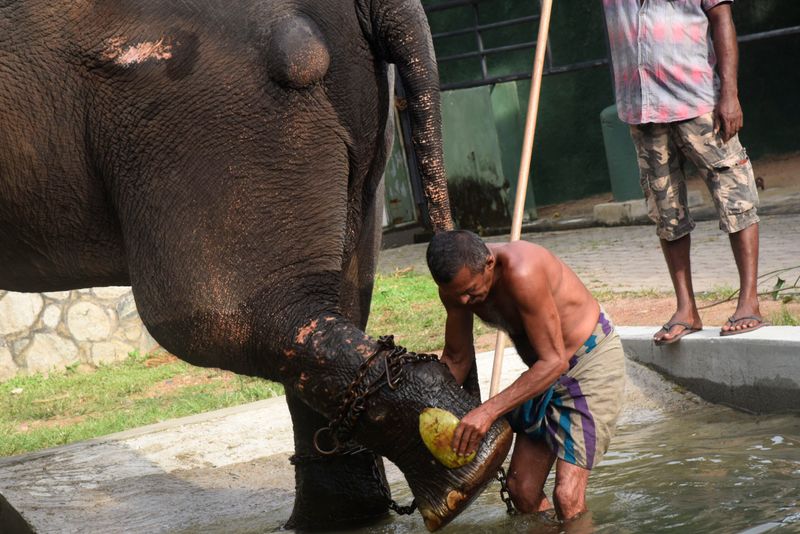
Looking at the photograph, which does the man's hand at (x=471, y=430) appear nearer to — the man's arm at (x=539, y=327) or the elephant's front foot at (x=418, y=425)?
the elephant's front foot at (x=418, y=425)

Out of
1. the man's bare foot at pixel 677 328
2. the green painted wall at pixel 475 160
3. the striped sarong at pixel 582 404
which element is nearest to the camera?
the striped sarong at pixel 582 404

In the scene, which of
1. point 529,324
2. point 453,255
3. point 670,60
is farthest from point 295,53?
point 670,60

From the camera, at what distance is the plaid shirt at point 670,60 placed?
520 centimetres

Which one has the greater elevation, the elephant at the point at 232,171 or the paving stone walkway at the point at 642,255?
the elephant at the point at 232,171

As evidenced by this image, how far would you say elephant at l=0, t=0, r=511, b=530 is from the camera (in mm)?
3154

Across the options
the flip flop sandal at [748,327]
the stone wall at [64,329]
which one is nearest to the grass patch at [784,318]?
the flip flop sandal at [748,327]

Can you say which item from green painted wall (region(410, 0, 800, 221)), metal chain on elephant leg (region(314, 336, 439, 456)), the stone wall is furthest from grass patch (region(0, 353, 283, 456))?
green painted wall (region(410, 0, 800, 221))

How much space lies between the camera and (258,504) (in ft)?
15.9

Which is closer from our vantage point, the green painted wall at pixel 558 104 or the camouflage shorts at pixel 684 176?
the camouflage shorts at pixel 684 176

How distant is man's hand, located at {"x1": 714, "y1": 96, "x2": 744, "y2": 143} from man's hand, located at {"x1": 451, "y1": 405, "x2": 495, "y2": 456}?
8.11 feet

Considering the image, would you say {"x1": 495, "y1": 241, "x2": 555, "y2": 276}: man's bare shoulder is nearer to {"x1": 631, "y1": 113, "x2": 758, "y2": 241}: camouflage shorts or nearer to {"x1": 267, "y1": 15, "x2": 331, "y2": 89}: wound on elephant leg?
{"x1": 267, "y1": 15, "x2": 331, "y2": 89}: wound on elephant leg

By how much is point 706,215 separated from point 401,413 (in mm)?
8816

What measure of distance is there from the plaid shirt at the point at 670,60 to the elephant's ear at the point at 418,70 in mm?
1963

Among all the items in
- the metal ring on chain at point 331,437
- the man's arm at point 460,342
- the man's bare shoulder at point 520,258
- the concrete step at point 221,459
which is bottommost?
the concrete step at point 221,459
